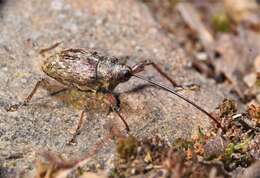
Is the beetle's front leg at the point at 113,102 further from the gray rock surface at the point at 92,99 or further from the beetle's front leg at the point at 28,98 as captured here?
the beetle's front leg at the point at 28,98

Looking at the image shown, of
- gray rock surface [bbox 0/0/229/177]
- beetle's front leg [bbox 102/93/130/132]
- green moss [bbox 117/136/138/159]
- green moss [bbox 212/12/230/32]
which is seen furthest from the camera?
green moss [bbox 212/12/230/32]

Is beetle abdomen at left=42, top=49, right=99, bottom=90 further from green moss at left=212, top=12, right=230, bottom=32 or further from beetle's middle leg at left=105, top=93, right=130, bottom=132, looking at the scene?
green moss at left=212, top=12, right=230, bottom=32

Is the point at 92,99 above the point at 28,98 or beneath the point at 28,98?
above

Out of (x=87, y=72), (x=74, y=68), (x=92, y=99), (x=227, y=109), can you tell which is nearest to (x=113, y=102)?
(x=92, y=99)

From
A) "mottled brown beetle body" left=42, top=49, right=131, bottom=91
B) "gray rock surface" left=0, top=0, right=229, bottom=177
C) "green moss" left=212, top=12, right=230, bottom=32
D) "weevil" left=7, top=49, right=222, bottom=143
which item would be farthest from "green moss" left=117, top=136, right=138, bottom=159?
"green moss" left=212, top=12, right=230, bottom=32

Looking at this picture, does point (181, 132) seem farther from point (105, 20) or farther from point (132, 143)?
point (105, 20)

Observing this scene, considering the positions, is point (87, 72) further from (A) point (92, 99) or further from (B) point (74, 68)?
(A) point (92, 99)

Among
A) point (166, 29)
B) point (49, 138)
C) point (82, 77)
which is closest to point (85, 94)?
point (82, 77)

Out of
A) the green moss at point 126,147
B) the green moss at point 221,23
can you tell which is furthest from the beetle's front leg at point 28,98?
the green moss at point 221,23
